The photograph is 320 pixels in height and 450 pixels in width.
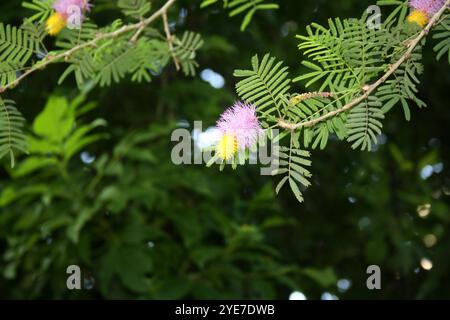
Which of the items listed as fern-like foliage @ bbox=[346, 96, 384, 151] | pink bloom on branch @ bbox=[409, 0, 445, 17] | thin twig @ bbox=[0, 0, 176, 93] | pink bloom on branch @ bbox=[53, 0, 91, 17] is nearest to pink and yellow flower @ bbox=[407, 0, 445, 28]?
pink bloom on branch @ bbox=[409, 0, 445, 17]

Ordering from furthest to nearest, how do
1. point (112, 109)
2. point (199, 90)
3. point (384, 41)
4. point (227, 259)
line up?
point (112, 109)
point (199, 90)
point (227, 259)
point (384, 41)

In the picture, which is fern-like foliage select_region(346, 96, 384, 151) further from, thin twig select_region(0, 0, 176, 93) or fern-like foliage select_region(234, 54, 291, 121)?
thin twig select_region(0, 0, 176, 93)

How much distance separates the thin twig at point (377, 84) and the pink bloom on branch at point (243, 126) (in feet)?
0.10

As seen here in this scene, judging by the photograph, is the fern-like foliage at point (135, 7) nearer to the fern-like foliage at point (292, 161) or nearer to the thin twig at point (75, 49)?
the thin twig at point (75, 49)

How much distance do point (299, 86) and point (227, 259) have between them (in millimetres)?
668

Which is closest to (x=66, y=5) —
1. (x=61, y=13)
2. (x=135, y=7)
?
(x=61, y=13)

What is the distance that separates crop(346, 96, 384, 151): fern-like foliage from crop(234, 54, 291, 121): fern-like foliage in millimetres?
88

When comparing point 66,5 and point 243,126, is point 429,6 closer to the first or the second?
point 243,126

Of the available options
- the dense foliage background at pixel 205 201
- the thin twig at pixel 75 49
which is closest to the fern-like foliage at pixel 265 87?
the thin twig at pixel 75 49

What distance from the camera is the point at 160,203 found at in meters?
1.91

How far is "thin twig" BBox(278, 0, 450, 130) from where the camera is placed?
80cm

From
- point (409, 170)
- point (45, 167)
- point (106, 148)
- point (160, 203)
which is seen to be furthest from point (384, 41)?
point (409, 170)

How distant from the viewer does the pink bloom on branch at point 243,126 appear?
0.79 meters
